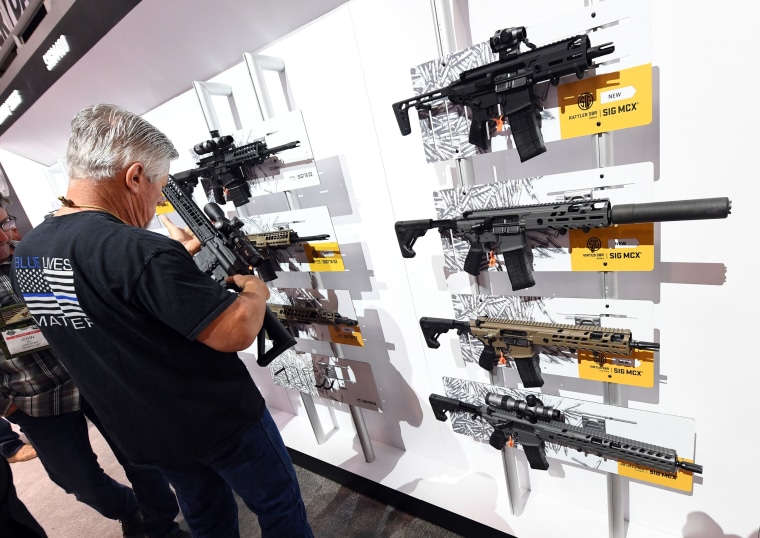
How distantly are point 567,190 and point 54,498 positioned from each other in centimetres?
412

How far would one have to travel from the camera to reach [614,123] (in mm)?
1192

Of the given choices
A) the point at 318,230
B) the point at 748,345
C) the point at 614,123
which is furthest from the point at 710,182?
the point at 318,230

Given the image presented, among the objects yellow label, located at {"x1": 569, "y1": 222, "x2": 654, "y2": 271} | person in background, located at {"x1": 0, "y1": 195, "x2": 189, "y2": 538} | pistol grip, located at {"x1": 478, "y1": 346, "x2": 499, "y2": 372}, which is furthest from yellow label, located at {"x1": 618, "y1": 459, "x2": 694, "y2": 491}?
person in background, located at {"x1": 0, "y1": 195, "x2": 189, "y2": 538}

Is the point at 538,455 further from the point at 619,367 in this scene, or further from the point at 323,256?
the point at 323,256

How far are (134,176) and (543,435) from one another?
1.79 meters

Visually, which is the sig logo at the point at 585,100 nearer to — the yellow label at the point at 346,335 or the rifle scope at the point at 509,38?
the rifle scope at the point at 509,38

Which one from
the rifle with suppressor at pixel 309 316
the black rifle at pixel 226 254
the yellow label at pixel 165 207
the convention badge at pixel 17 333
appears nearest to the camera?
the black rifle at pixel 226 254

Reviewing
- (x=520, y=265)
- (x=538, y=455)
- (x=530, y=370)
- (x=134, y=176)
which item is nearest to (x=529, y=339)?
(x=530, y=370)

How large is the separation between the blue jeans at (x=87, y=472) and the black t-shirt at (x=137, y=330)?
92 cm

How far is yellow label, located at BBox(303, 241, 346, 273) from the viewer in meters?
1.92

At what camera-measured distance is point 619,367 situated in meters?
1.43

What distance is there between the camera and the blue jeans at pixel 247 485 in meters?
1.55

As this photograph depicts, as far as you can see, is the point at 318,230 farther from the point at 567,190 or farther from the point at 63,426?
the point at 63,426

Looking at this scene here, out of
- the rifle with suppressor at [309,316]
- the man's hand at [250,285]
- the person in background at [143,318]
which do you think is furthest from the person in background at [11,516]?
the rifle with suppressor at [309,316]
